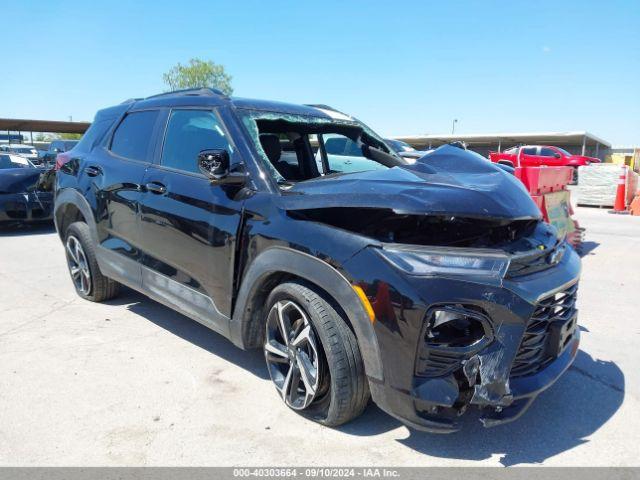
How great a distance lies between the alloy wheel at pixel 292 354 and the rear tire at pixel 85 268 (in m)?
2.47

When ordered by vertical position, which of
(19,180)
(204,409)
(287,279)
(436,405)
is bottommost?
(204,409)

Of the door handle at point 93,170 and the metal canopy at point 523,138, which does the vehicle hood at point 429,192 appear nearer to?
the door handle at point 93,170

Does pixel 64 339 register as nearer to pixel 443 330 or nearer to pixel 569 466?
pixel 443 330

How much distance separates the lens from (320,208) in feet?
8.64

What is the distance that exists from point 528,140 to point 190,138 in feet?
129

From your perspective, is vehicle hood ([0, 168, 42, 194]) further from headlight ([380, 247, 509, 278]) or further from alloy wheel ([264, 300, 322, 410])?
headlight ([380, 247, 509, 278])

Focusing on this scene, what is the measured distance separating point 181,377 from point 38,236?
699cm

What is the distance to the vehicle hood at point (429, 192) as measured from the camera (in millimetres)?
2434

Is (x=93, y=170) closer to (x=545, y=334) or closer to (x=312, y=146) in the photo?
(x=312, y=146)

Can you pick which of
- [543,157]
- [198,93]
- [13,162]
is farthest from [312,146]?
[543,157]

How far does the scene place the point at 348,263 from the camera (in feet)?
7.93

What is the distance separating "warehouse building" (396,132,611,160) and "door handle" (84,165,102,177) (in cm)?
3078

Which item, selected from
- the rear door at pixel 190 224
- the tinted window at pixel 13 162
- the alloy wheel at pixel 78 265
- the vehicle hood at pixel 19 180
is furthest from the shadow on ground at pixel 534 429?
the tinted window at pixel 13 162

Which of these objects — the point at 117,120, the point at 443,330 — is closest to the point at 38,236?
the point at 117,120
